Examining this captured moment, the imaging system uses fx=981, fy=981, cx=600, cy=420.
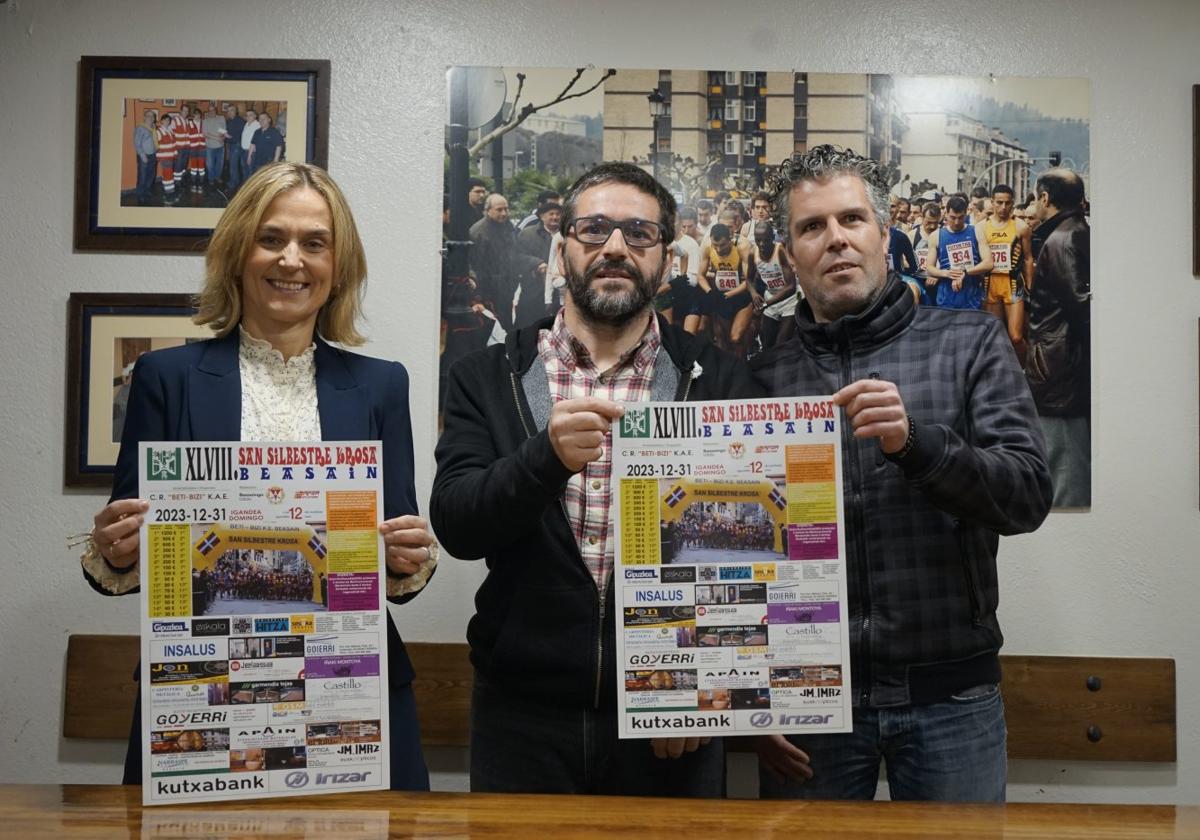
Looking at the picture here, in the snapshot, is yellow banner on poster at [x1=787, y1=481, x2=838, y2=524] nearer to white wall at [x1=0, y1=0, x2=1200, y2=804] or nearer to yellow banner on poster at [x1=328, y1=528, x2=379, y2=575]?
yellow banner on poster at [x1=328, y1=528, x2=379, y2=575]

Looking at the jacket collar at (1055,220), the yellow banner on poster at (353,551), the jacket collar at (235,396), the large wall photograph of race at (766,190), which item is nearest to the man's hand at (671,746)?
the yellow banner on poster at (353,551)

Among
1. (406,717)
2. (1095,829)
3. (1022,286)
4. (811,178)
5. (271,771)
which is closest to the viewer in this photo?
(1095,829)

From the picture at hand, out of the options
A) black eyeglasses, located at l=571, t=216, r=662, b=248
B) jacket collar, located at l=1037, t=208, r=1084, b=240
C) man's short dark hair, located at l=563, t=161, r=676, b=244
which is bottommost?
black eyeglasses, located at l=571, t=216, r=662, b=248

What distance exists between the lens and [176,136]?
9.12 feet

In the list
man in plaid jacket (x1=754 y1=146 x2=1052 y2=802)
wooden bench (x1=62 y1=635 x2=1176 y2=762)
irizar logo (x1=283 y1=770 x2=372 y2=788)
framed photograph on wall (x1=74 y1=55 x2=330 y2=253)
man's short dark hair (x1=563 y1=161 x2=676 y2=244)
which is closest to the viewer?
irizar logo (x1=283 y1=770 x2=372 y2=788)

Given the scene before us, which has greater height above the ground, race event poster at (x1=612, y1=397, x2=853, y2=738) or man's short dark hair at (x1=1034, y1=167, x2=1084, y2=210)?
man's short dark hair at (x1=1034, y1=167, x2=1084, y2=210)

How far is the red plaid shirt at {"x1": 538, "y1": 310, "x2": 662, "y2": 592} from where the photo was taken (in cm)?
196

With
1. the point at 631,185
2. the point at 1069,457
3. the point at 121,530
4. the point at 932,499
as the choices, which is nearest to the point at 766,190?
the point at 631,185

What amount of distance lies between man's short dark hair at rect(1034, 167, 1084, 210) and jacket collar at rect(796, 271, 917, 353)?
3.01ft

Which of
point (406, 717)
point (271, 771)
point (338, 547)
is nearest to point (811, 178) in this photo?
point (338, 547)

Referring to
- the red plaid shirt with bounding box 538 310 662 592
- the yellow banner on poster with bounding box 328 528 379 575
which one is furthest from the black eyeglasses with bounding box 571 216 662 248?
the yellow banner on poster with bounding box 328 528 379 575

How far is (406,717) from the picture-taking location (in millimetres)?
1890

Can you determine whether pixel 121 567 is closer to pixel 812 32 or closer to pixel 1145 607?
pixel 812 32

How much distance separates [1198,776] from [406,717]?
2235mm
